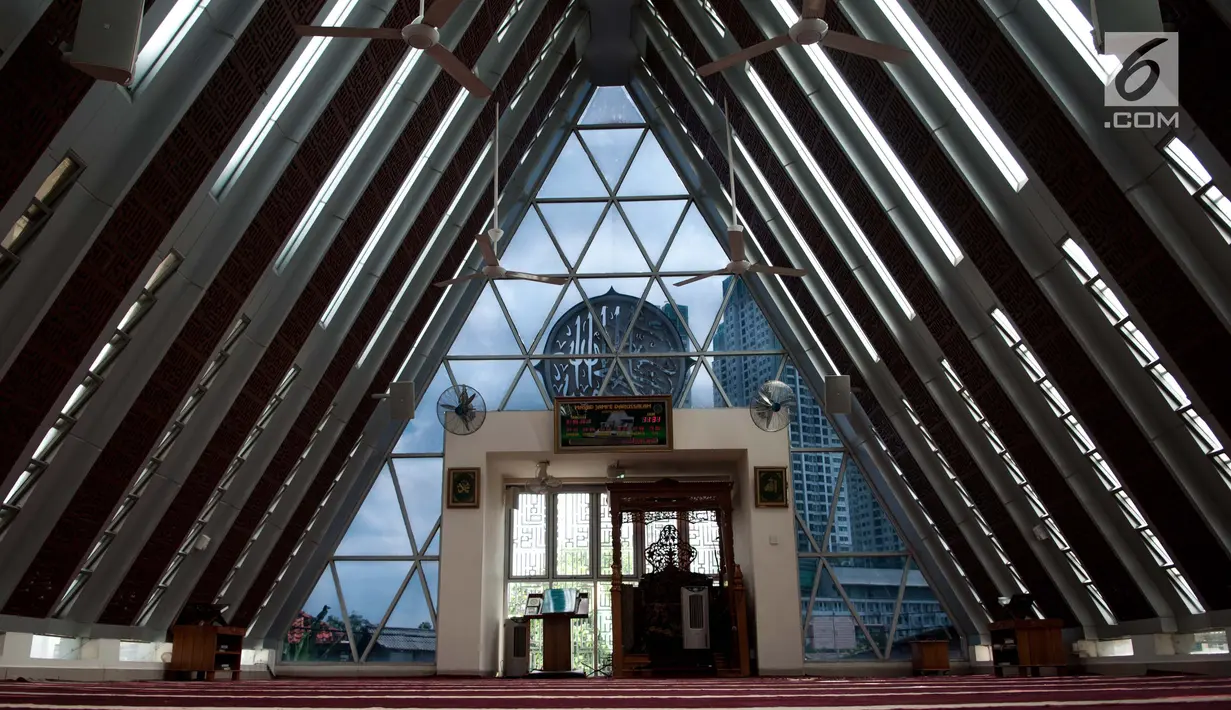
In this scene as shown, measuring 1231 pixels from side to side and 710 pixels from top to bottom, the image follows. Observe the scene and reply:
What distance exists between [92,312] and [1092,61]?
344 inches

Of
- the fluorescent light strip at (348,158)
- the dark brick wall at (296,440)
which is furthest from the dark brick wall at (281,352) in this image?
the dark brick wall at (296,440)

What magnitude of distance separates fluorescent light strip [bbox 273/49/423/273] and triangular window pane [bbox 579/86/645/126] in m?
10.1

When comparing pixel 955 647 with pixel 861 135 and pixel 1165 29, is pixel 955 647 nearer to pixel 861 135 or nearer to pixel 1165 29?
pixel 861 135

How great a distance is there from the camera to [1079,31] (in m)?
7.66

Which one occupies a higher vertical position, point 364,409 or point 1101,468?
point 364,409

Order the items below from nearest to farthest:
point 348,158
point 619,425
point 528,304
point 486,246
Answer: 1. point 348,158
2. point 486,246
3. point 619,425
4. point 528,304

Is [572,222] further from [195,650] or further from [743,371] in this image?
[195,650]

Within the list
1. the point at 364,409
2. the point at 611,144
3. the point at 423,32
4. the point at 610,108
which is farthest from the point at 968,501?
the point at 423,32

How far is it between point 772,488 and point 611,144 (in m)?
8.82

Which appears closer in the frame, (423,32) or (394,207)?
(423,32)

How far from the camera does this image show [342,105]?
9953mm

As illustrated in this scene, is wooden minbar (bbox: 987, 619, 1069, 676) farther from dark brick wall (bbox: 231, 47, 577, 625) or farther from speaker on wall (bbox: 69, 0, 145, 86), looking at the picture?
speaker on wall (bbox: 69, 0, 145, 86)

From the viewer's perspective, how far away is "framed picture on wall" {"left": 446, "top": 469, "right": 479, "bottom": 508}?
16797 mm


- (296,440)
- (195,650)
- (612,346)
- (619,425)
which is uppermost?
(612,346)
